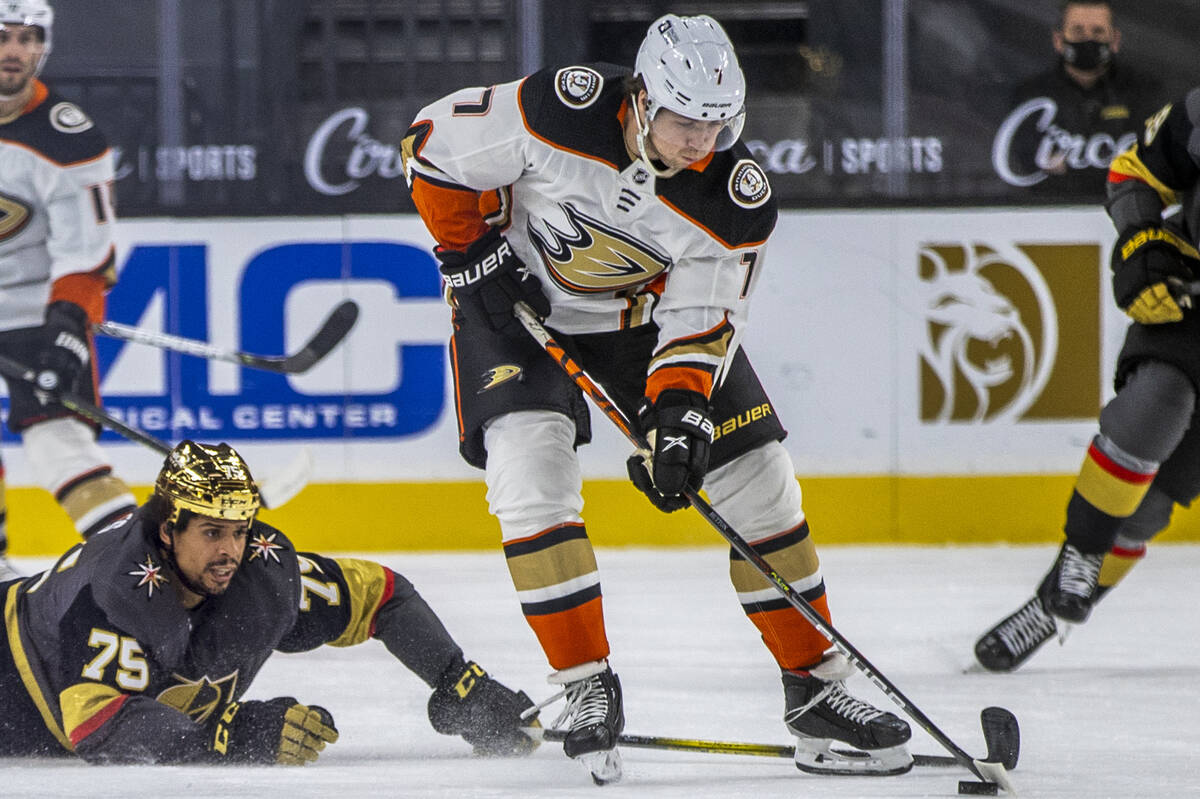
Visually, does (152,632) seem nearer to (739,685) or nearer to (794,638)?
(794,638)

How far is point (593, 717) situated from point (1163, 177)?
1.67m

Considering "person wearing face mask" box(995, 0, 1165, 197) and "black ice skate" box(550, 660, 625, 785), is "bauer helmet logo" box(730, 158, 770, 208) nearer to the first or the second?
"black ice skate" box(550, 660, 625, 785)

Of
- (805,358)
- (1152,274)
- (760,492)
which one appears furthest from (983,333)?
(760,492)

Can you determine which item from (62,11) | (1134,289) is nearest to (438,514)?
(62,11)

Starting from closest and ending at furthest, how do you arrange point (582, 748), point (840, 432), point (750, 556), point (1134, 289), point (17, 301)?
1. point (582, 748)
2. point (750, 556)
3. point (1134, 289)
4. point (17, 301)
5. point (840, 432)

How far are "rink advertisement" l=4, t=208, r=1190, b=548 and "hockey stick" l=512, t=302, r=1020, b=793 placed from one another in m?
2.31

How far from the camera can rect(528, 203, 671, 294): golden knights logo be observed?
2.32 m

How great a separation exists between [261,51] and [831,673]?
3225mm

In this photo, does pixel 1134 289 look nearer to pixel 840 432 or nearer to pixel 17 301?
pixel 840 432

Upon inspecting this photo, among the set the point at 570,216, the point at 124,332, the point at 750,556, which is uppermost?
the point at 570,216

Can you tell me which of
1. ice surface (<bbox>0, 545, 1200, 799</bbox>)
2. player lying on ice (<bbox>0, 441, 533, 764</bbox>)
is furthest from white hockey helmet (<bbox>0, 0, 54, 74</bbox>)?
player lying on ice (<bbox>0, 441, 533, 764</bbox>)

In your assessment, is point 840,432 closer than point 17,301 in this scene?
No

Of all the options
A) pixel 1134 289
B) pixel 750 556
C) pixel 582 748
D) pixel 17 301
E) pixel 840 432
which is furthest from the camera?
pixel 840 432

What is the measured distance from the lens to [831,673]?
2301mm
